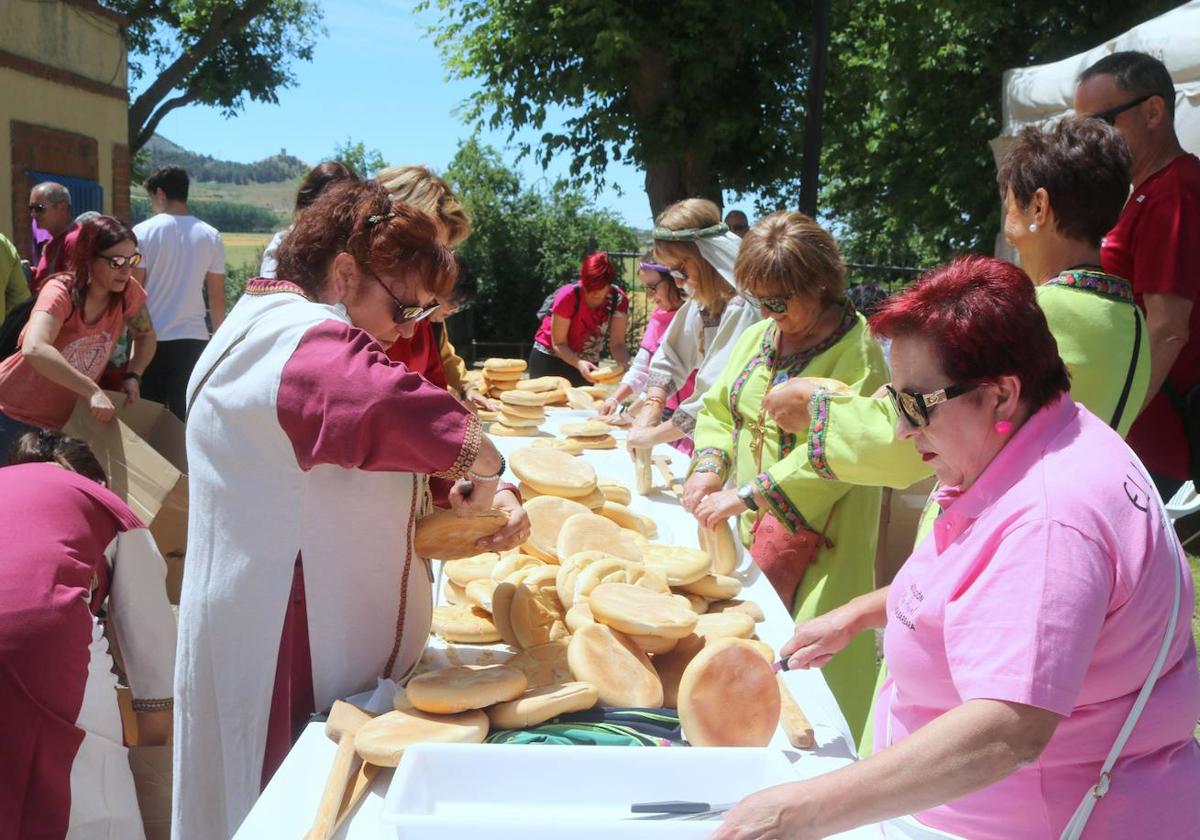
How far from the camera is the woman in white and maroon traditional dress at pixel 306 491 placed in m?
1.57

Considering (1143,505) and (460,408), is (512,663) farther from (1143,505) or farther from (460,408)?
(1143,505)

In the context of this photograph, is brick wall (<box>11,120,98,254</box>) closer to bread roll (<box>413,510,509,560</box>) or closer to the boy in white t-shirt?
the boy in white t-shirt

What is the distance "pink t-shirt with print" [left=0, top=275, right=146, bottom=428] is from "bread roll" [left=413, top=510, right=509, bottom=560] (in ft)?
9.32

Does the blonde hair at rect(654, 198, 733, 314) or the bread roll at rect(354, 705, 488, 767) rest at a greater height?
the blonde hair at rect(654, 198, 733, 314)

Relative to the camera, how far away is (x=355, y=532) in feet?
5.71

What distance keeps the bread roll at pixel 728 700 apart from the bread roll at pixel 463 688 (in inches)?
11.1

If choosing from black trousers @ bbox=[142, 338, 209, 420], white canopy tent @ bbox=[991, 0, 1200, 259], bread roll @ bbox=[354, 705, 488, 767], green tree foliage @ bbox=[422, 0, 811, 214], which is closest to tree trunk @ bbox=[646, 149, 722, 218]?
green tree foliage @ bbox=[422, 0, 811, 214]

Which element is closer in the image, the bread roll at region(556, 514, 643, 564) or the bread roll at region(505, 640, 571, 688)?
the bread roll at region(505, 640, 571, 688)

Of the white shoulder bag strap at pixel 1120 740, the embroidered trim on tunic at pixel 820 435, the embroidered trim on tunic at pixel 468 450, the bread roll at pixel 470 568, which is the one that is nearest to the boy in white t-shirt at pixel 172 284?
the bread roll at pixel 470 568

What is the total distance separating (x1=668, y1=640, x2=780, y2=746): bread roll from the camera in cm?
162

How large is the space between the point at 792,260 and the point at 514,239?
40.2ft

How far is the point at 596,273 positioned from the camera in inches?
251

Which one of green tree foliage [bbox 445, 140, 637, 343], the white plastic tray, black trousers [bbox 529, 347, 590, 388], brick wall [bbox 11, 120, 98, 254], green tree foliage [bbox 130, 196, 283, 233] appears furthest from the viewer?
green tree foliage [bbox 130, 196, 283, 233]

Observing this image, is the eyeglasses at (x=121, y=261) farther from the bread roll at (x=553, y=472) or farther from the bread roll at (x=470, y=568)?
the bread roll at (x=470, y=568)
